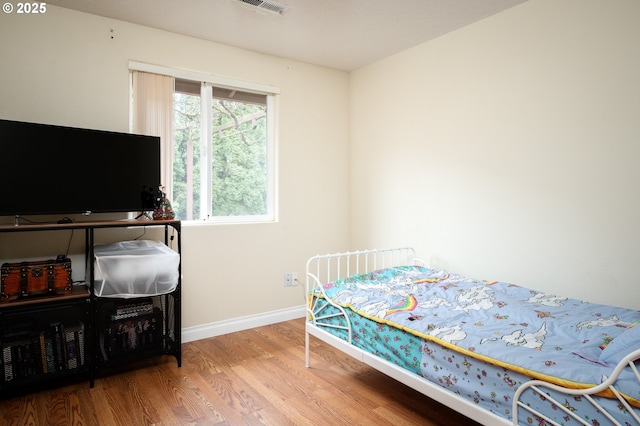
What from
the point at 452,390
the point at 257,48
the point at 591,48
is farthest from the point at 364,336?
the point at 257,48

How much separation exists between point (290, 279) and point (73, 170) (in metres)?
2.07

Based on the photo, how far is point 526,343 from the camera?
1.71 metres

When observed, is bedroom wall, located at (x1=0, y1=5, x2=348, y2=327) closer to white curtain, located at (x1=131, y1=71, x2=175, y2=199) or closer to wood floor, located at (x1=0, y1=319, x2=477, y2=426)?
white curtain, located at (x1=131, y1=71, x2=175, y2=199)

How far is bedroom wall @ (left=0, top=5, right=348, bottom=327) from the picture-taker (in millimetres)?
2633

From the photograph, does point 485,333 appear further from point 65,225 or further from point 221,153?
point 221,153

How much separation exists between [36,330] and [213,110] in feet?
6.82

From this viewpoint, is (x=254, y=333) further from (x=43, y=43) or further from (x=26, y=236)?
(x=43, y=43)

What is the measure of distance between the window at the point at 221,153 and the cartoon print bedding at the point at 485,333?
1319 millimetres

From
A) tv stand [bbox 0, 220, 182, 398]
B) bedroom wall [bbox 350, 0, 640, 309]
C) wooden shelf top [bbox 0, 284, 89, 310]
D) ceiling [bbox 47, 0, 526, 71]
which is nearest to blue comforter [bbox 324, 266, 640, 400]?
bedroom wall [bbox 350, 0, 640, 309]

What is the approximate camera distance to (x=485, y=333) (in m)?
1.82

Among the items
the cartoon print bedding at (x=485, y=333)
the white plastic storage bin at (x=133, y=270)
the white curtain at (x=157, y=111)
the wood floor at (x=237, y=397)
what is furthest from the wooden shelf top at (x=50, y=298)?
the cartoon print bedding at (x=485, y=333)

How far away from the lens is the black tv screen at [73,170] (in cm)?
231

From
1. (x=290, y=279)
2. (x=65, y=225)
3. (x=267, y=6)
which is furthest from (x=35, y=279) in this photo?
(x=267, y=6)

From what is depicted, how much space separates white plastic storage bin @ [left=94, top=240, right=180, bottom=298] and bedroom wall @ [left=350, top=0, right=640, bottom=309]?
2076 mm
